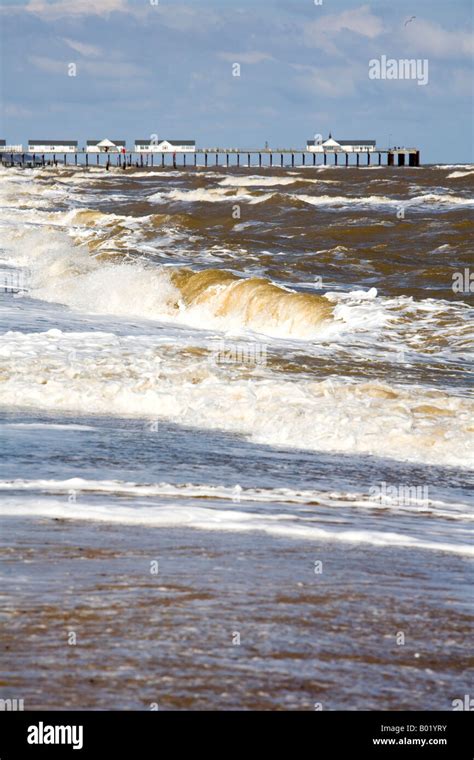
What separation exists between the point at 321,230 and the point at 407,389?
1092 inches

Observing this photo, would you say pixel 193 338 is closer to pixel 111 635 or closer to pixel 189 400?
pixel 189 400

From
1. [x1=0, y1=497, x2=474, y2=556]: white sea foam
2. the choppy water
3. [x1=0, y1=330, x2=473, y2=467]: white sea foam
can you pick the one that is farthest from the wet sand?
[x1=0, y1=330, x2=473, y2=467]: white sea foam

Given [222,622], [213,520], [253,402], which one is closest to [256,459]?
[253,402]

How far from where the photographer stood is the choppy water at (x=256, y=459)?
4.58 m

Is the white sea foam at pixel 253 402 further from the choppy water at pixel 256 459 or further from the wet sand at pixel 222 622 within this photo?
the wet sand at pixel 222 622

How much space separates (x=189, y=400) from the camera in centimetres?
1160

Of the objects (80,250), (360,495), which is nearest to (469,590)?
(360,495)

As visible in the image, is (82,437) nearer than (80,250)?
Yes

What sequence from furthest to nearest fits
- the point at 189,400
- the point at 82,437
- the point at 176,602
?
the point at 189,400 < the point at 82,437 < the point at 176,602

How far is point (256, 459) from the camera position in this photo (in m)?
9.12

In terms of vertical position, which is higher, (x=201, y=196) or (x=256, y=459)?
(x=201, y=196)
